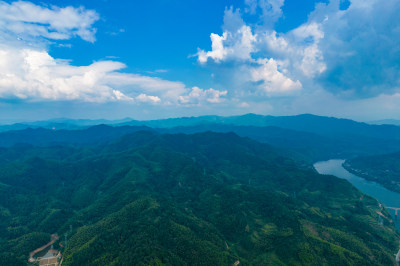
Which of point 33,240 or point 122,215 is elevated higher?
point 122,215

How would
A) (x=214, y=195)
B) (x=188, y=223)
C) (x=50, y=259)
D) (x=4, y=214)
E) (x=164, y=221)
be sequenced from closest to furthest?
(x=50, y=259), (x=164, y=221), (x=188, y=223), (x=4, y=214), (x=214, y=195)

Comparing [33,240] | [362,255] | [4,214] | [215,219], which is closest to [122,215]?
[33,240]

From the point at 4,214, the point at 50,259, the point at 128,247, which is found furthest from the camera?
the point at 4,214

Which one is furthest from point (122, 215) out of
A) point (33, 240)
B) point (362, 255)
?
point (362, 255)

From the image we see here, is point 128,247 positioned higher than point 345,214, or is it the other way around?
point 128,247

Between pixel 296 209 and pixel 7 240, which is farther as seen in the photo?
pixel 296 209

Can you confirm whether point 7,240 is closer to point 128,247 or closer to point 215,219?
point 128,247

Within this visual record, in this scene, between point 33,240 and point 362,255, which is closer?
point 362,255

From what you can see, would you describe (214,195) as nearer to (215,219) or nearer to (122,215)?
(215,219)

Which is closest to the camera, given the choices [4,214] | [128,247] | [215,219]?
[128,247]
